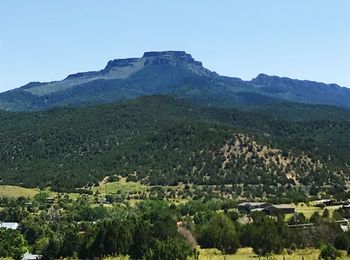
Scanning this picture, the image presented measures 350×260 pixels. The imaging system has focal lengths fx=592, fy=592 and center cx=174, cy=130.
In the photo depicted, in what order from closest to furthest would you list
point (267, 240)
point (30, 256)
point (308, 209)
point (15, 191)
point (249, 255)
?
point (249, 255)
point (267, 240)
point (30, 256)
point (308, 209)
point (15, 191)

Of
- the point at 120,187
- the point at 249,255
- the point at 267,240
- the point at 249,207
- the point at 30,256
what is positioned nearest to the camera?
the point at 249,255

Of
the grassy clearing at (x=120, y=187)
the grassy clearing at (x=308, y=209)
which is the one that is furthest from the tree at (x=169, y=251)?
the grassy clearing at (x=120, y=187)

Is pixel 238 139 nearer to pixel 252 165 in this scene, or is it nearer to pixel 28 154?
pixel 252 165

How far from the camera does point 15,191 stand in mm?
131750

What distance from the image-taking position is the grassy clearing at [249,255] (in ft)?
196

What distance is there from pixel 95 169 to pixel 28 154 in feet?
95.0

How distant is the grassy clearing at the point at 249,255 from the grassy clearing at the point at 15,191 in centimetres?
7184

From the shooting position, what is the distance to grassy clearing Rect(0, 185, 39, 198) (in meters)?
128

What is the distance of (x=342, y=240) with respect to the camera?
64.9 metres

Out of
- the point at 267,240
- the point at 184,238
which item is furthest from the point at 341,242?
the point at 184,238

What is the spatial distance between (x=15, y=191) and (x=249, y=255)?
80.6 meters

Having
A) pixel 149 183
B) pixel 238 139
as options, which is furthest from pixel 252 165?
pixel 149 183

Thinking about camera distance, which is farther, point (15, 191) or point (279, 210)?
point (15, 191)

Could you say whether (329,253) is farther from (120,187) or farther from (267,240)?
(120,187)
